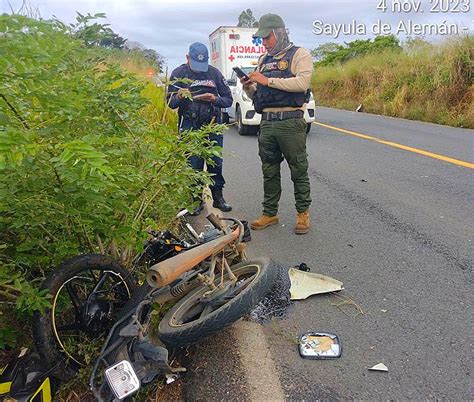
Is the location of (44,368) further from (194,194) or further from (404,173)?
(404,173)

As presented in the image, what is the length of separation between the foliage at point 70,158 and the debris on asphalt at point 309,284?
3.30 ft

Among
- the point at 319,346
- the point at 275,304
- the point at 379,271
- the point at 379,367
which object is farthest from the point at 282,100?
the point at 379,367

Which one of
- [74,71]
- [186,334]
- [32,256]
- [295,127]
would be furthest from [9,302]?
[295,127]

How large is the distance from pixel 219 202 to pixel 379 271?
7.29 feet

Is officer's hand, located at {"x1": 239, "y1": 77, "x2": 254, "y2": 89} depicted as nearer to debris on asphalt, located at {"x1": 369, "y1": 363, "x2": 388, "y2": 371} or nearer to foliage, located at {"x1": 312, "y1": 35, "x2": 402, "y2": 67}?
debris on asphalt, located at {"x1": 369, "y1": 363, "x2": 388, "y2": 371}

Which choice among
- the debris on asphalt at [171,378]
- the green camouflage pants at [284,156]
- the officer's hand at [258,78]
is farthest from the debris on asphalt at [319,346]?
the officer's hand at [258,78]

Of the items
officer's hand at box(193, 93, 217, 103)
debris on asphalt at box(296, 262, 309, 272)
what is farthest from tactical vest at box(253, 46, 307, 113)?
debris on asphalt at box(296, 262, 309, 272)

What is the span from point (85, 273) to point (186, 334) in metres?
0.64

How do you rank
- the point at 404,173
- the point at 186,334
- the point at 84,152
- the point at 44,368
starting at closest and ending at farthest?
the point at 84,152 → the point at 44,368 → the point at 186,334 → the point at 404,173

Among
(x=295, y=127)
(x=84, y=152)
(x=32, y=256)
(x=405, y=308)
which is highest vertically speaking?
(x=84, y=152)

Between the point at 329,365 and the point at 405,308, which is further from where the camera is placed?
the point at 405,308

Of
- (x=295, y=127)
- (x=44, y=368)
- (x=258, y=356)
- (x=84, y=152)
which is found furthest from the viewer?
(x=295, y=127)

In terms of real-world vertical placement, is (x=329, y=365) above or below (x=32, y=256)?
below

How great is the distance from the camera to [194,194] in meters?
3.03
